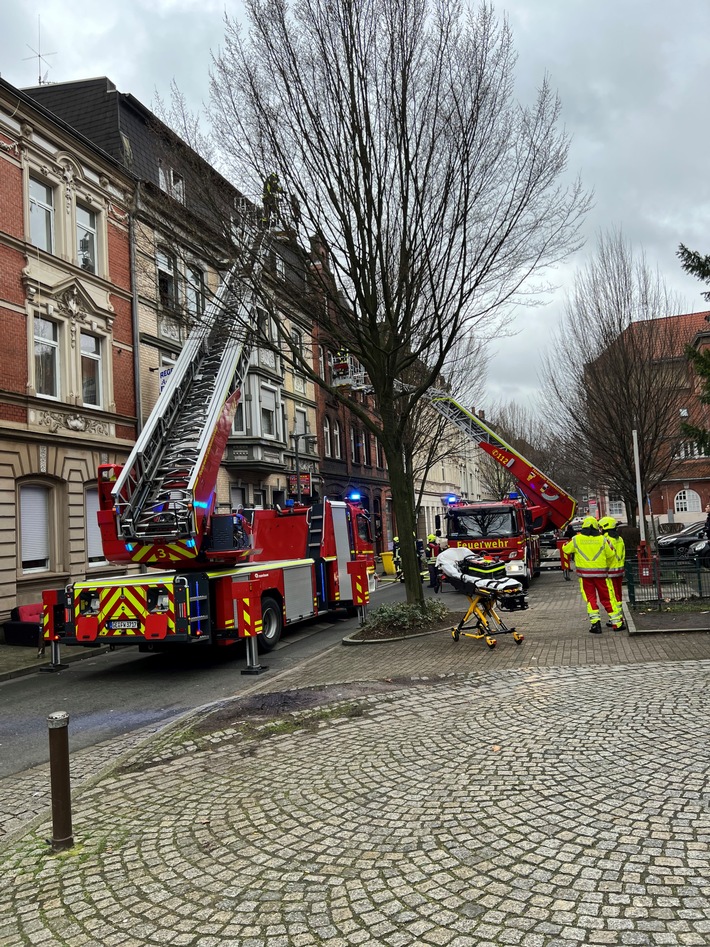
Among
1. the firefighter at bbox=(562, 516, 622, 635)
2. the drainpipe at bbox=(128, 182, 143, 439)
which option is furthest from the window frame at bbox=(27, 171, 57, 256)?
the firefighter at bbox=(562, 516, 622, 635)

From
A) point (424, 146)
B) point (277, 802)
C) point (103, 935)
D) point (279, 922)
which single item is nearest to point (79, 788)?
point (277, 802)

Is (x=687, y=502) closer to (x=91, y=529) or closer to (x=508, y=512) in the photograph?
(x=508, y=512)

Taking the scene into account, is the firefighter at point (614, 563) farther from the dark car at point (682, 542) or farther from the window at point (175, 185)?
the dark car at point (682, 542)

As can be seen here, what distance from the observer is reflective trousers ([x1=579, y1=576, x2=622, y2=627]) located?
33.9ft

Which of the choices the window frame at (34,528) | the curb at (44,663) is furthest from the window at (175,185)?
the curb at (44,663)

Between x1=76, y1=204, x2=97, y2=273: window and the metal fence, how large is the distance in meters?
15.1

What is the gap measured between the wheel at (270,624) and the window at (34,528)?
7.18m

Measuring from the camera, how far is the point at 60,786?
3.99 m

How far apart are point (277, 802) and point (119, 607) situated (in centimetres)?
560

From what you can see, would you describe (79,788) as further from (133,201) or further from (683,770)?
(133,201)

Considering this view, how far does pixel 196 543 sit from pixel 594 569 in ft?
19.1

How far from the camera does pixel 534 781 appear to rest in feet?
14.5

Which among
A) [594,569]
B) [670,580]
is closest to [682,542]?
[670,580]

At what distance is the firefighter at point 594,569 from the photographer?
33.8ft
